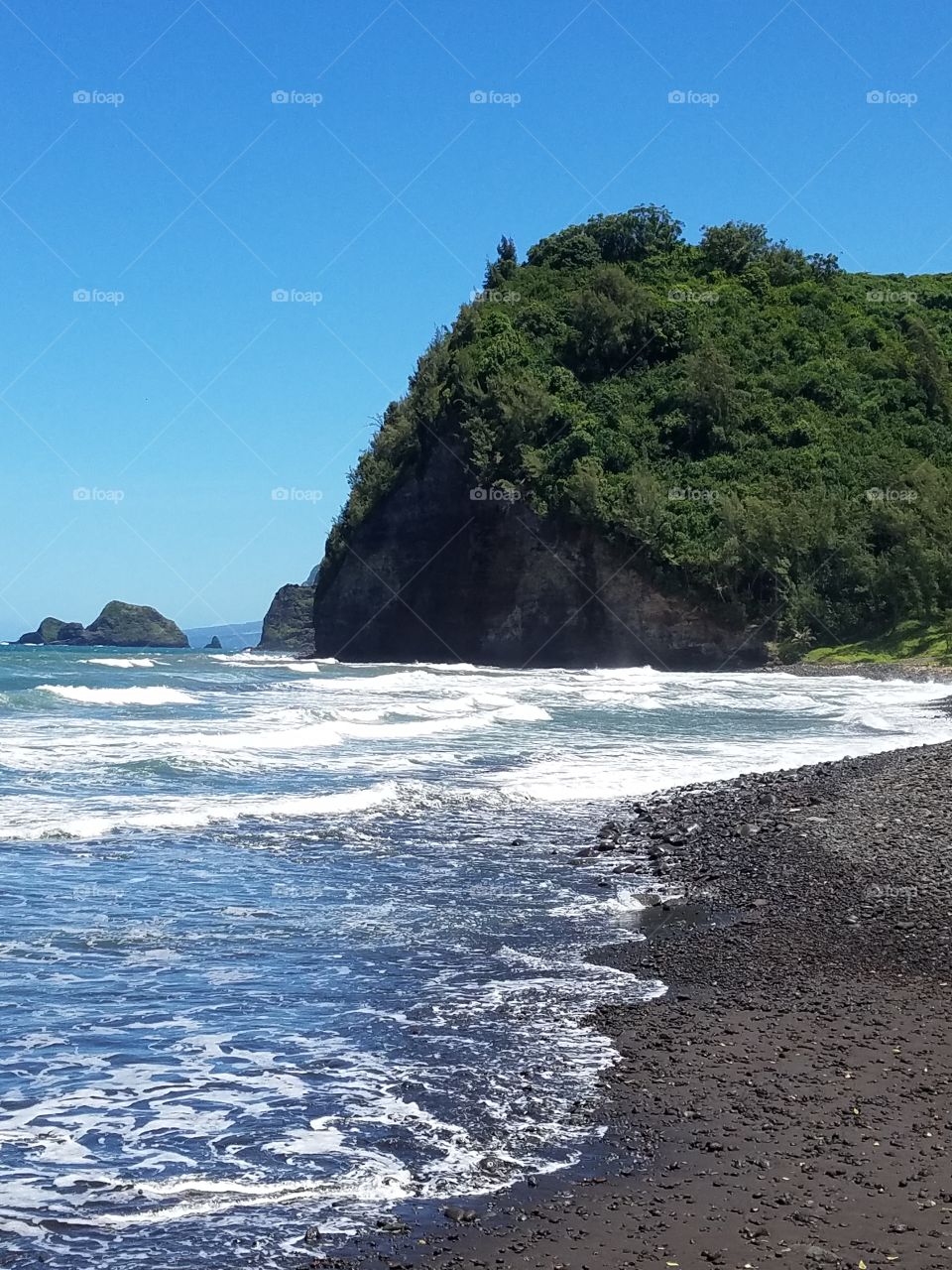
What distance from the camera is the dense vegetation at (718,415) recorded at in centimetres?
6122

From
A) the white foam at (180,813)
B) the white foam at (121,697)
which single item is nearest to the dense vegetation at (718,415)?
the white foam at (121,697)

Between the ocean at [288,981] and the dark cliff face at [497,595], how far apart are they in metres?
41.0

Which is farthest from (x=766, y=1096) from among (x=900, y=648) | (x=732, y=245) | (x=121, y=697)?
(x=732, y=245)

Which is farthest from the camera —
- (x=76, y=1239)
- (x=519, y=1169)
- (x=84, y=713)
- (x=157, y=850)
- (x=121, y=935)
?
(x=84, y=713)

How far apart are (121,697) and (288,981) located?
32.2 meters

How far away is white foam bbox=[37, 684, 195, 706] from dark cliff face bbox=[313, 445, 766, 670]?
29988 mm

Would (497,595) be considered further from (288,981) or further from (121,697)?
(288,981)

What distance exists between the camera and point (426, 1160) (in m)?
6.61

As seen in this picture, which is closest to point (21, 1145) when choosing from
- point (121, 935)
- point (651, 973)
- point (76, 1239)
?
point (76, 1239)

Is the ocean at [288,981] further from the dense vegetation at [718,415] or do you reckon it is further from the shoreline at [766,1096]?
the dense vegetation at [718,415]

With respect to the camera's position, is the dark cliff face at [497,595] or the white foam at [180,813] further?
the dark cliff face at [497,595]

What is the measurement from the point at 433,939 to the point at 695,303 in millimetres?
74498

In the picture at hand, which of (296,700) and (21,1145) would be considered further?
(296,700)

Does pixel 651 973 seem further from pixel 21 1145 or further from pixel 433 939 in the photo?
pixel 21 1145
